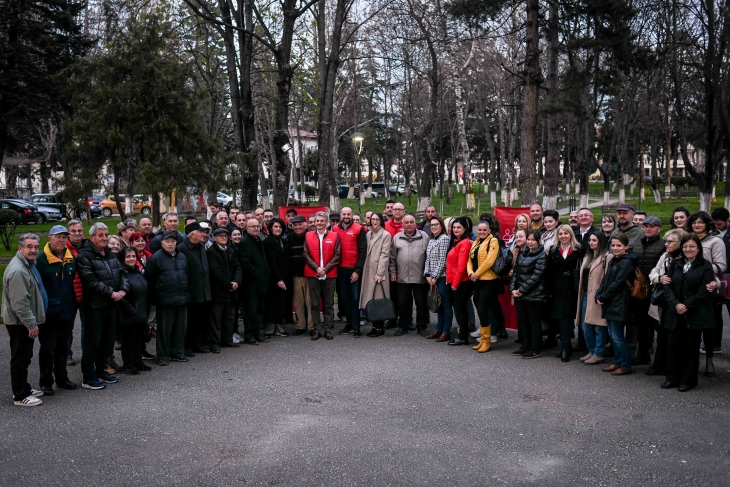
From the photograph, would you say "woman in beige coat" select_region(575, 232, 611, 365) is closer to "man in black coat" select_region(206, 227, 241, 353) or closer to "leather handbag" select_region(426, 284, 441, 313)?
"leather handbag" select_region(426, 284, 441, 313)

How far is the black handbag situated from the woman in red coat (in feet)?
3.27

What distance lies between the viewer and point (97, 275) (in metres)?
7.80

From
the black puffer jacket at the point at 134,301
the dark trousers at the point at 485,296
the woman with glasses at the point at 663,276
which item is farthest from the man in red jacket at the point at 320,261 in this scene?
the woman with glasses at the point at 663,276

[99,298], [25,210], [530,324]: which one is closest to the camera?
[99,298]

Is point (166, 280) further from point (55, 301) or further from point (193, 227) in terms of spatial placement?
point (55, 301)

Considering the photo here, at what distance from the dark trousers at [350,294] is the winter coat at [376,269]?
0.38ft

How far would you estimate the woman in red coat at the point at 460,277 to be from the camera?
9742 mm

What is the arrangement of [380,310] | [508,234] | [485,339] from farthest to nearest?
[508,234], [380,310], [485,339]

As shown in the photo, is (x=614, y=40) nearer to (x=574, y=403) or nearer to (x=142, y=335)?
(x=574, y=403)

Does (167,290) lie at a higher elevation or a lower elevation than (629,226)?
lower

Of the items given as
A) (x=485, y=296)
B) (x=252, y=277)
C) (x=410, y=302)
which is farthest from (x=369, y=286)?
(x=485, y=296)

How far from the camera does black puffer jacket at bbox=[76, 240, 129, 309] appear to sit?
25.2 feet

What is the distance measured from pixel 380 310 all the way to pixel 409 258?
3.00 ft

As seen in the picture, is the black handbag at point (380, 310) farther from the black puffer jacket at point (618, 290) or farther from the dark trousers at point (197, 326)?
the black puffer jacket at point (618, 290)
